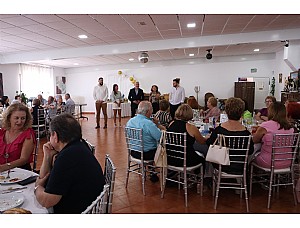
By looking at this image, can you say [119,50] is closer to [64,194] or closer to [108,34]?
[108,34]

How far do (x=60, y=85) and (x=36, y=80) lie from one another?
1968 mm

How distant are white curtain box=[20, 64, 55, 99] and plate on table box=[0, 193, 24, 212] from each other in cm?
1088

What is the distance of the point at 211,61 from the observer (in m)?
11.9

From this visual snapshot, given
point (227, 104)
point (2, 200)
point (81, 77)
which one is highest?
point (81, 77)

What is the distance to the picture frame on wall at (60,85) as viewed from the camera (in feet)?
45.3

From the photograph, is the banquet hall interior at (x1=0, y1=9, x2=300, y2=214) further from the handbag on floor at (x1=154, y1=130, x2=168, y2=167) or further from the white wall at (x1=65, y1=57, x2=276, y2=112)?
the handbag on floor at (x1=154, y1=130, x2=168, y2=167)

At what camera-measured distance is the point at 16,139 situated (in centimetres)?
231

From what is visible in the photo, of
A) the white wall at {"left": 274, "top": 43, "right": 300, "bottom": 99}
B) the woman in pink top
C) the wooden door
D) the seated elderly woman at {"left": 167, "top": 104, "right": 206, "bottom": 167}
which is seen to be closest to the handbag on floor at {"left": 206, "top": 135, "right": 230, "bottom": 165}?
the seated elderly woman at {"left": 167, "top": 104, "right": 206, "bottom": 167}

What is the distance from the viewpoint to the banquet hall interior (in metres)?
3.17

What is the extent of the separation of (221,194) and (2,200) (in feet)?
8.52

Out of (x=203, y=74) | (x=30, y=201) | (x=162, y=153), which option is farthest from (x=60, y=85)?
(x=30, y=201)

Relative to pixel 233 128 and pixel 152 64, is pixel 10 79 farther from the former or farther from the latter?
pixel 233 128

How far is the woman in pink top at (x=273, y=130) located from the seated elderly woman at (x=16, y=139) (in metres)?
2.46

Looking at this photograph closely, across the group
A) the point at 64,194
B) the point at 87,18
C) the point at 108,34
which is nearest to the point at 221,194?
the point at 64,194
